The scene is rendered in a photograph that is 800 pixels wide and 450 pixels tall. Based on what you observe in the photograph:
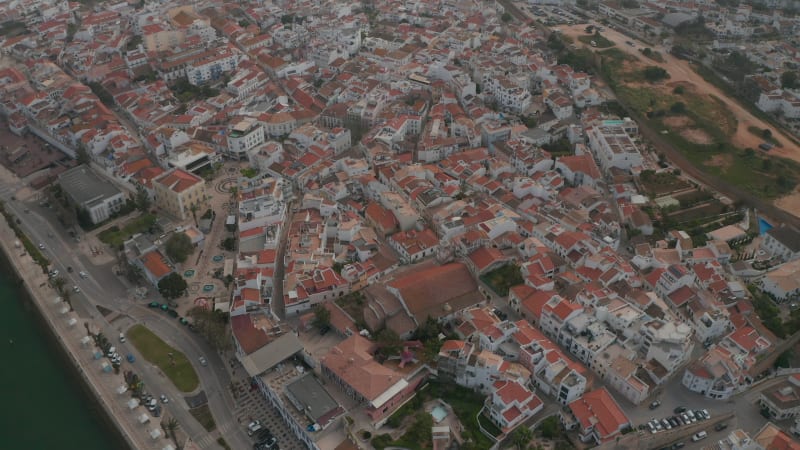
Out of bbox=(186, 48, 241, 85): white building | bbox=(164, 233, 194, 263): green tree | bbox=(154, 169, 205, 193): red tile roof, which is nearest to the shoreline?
bbox=(164, 233, 194, 263): green tree

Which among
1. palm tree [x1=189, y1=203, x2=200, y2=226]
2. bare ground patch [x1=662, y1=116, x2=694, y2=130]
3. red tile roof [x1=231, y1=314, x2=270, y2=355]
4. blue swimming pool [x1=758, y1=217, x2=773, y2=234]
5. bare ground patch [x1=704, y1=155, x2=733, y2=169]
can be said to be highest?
red tile roof [x1=231, y1=314, x2=270, y2=355]

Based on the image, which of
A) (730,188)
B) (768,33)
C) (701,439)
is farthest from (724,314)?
(768,33)

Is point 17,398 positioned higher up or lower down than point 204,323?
lower down

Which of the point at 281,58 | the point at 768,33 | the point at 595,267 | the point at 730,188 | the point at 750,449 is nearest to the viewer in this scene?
the point at 750,449

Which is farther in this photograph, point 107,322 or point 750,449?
point 107,322

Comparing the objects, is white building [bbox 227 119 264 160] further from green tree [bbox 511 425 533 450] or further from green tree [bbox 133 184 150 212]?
green tree [bbox 511 425 533 450]

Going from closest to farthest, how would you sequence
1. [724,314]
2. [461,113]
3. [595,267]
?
[724,314]
[595,267]
[461,113]

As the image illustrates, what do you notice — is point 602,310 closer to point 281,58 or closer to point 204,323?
point 204,323

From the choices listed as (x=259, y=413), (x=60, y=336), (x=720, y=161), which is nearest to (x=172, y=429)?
(x=259, y=413)
